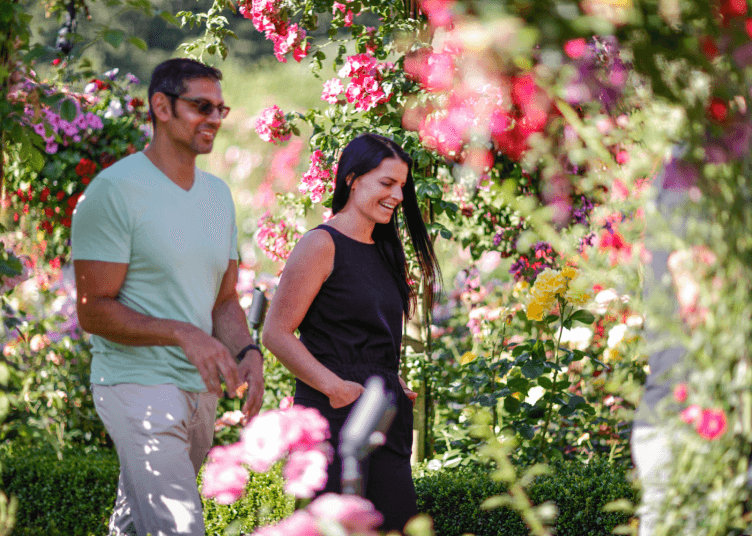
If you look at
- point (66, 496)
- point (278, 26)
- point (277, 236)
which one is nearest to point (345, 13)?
point (278, 26)

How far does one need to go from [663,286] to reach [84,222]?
1.36m

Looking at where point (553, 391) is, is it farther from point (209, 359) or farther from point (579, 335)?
point (209, 359)

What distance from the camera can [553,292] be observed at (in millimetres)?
2865

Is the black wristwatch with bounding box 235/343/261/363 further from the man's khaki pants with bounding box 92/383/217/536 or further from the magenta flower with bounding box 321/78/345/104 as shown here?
the magenta flower with bounding box 321/78/345/104

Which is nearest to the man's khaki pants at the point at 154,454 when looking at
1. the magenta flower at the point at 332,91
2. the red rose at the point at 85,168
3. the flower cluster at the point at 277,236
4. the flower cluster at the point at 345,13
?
the magenta flower at the point at 332,91

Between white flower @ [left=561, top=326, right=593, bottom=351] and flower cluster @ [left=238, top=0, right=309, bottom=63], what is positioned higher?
flower cluster @ [left=238, top=0, right=309, bottom=63]

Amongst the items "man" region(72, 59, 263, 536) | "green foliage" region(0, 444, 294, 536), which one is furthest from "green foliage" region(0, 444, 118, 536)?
"man" region(72, 59, 263, 536)

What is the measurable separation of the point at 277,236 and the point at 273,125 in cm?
67

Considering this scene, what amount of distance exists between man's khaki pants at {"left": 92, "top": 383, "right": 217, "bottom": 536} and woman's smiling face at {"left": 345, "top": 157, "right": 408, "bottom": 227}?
70 centimetres

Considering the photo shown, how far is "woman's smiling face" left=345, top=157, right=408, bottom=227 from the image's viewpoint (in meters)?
2.04

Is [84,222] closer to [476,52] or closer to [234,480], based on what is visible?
[234,480]

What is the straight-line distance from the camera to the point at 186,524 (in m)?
1.76

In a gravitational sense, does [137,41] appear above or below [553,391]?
above

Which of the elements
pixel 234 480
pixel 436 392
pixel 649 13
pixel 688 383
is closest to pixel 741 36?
pixel 649 13
